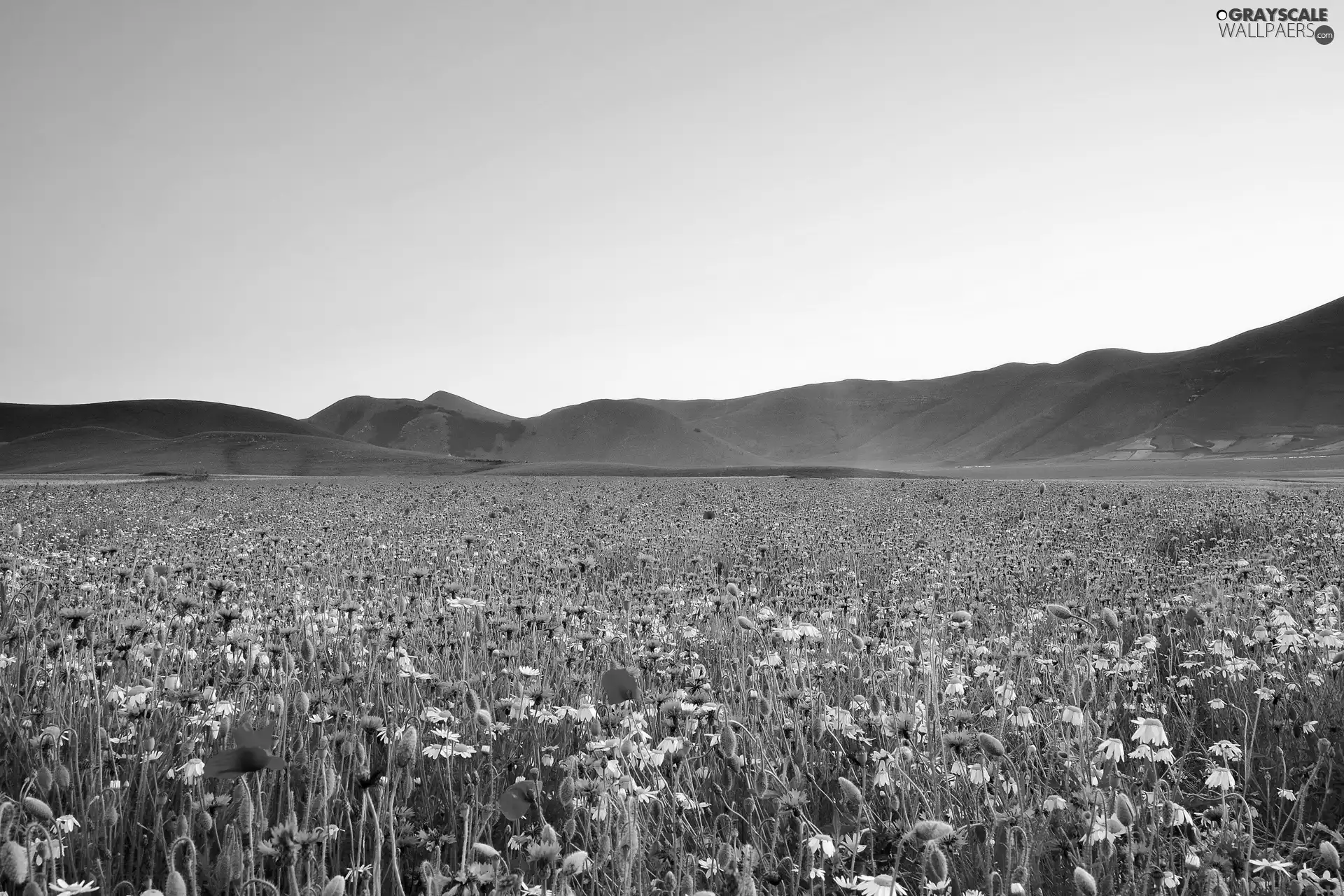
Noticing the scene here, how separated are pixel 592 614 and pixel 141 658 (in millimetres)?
3217

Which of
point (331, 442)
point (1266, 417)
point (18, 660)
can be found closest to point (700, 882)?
point (18, 660)

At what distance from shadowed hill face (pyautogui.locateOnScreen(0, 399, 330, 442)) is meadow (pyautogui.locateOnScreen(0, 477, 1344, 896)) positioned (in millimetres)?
191902

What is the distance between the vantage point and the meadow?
244cm

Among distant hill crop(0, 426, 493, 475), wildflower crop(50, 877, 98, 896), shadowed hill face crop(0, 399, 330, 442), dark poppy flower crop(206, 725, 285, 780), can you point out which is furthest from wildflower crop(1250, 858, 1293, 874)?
shadowed hill face crop(0, 399, 330, 442)

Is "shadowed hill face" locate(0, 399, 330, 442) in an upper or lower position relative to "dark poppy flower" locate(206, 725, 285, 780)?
upper

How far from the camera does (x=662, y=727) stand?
409 cm

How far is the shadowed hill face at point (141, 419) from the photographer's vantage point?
18450cm

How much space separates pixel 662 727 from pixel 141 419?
228799 millimetres

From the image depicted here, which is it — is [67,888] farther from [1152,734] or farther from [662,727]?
[1152,734]

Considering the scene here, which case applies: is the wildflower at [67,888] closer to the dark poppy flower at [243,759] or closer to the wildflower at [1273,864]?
the dark poppy flower at [243,759]

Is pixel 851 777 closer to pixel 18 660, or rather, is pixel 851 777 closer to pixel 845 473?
pixel 18 660

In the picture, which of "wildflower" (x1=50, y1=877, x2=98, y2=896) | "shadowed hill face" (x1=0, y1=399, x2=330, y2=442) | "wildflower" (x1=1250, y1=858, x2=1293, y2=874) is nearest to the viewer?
"wildflower" (x1=50, y1=877, x2=98, y2=896)

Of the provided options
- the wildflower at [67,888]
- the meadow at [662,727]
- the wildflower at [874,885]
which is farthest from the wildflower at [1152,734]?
the wildflower at [67,888]

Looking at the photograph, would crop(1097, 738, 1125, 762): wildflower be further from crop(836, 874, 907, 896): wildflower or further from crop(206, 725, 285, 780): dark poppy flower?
crop(206, 725, 285, 780): dark poppy flower
